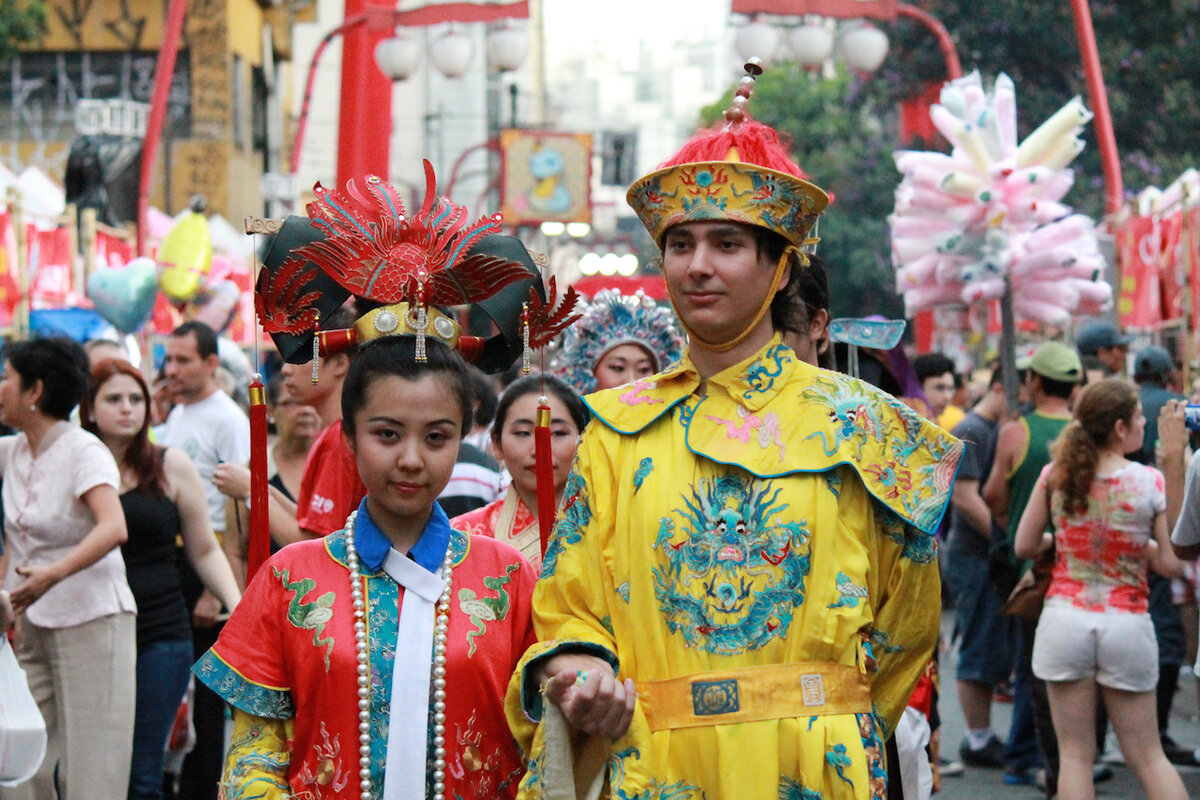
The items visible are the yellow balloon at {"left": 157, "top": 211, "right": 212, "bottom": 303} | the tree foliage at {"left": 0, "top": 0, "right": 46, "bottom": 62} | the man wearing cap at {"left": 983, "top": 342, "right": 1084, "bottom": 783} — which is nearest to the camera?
the man wearing cap at {"left": 983, "top": 342, "right": 1084, "bottom": 783}

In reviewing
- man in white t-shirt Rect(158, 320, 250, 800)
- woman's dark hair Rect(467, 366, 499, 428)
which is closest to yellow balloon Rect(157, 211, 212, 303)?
man in white t-shirt Rect(158, 320, 250, 800)

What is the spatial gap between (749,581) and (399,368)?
2.76ft

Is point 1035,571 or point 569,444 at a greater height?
point 569,444

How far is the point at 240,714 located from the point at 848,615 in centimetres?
124

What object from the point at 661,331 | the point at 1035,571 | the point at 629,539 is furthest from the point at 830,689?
the point at 1035,571

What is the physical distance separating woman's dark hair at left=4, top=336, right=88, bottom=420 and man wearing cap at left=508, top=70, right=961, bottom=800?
3.56m

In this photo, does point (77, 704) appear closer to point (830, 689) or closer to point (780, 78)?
point (830, 689)

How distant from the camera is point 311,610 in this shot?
3553 mm

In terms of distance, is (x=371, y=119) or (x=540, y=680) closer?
(x=540, y=680)

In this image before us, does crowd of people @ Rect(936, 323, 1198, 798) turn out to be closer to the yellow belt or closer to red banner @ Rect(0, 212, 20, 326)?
the yellow belt

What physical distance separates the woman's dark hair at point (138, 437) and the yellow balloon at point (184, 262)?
24.4 feet

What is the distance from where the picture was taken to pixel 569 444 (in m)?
5.78

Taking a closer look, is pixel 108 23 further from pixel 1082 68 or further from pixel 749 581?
pixel 749 581

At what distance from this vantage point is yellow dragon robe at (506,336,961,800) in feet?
11.3
